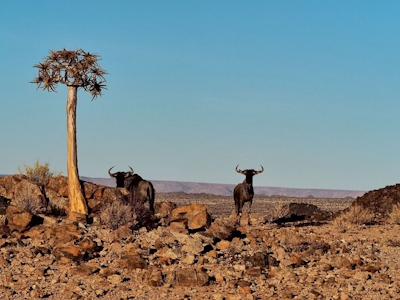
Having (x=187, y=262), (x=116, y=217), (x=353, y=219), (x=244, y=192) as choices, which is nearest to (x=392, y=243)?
(x=353, y=219)

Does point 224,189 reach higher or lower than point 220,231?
higher

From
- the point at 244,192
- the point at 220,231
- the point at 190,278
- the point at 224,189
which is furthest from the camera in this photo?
the point at 224,189

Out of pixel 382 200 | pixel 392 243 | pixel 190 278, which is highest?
pixel 382 200

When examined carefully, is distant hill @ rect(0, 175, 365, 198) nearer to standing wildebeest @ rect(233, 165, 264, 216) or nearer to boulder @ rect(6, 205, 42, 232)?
standing wildebeest @ rect(233, 165, 264, 216)

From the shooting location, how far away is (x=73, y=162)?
70.2ft

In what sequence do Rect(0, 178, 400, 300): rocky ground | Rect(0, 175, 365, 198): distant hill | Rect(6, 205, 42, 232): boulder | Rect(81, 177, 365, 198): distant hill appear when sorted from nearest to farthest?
Rect(0, 178, 400, 300): rocky ground
Rect(6, 205, 42, 232): boulder
Rect(81, 177, 365, 198): distant hill
Rect(0, 175, 365, 198): distant hill

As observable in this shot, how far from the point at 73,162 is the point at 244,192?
5974 millimetres

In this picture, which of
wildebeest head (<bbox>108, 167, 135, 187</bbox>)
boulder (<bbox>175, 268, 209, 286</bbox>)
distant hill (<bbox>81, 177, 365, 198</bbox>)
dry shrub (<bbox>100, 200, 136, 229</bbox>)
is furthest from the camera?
distant hill (<bbox>81, 177, 365, 198</bbox>)

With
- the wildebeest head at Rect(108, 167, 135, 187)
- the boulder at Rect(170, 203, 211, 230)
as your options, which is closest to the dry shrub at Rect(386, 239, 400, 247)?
the boulder at Rect(170, 203, 211, 230)

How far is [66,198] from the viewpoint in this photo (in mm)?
22453

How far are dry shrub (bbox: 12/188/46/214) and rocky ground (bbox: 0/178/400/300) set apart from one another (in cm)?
316

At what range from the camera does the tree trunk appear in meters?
21.3

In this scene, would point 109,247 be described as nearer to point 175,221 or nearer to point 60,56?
point 175,221

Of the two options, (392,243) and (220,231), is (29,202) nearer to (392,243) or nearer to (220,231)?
(220,231)
